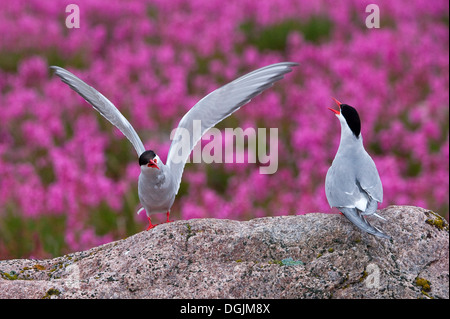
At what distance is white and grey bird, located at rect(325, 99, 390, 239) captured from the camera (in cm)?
282

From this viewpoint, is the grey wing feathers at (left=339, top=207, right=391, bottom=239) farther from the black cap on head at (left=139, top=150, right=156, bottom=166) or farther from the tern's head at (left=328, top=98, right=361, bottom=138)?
the black cap on head at (left=139, top=150, right=156, bottom=166)

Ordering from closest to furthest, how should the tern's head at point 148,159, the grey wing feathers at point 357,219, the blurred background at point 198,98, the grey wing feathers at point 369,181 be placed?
the grey wing feathers at point 357,219 → the grey wing feathers at point 369,181 → the tern's head at point 148,159 → the blurred background at point 198,98

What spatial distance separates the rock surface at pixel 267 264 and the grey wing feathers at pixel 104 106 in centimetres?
53

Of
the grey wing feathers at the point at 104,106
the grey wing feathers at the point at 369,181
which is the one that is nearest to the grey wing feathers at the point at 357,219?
the grey wing feathers at the point at 369,181

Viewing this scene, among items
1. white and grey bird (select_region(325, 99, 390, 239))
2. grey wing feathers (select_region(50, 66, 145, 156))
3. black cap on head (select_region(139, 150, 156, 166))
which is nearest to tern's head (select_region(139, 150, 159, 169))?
black cap on head (select_region(139, 150, 156, 166))

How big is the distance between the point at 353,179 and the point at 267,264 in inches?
21.6

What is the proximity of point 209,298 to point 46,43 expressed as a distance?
24.2ft

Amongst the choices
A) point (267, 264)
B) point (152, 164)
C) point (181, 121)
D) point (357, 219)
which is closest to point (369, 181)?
point (357, 219)

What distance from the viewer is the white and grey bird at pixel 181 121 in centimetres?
334

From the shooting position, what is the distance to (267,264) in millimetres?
2979

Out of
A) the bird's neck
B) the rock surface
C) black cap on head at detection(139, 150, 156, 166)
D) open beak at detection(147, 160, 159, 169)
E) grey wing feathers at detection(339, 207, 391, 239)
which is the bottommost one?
the rock surface

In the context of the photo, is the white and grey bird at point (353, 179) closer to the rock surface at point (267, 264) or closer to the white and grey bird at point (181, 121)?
the rock surface at point (267, 264)

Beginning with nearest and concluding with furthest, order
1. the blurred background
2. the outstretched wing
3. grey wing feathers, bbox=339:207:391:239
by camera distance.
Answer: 1. grey wing feathers, bbox=339:207:391:239
2. the outstretched wing
3. the blurred background
